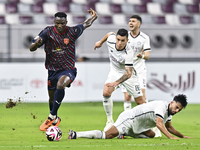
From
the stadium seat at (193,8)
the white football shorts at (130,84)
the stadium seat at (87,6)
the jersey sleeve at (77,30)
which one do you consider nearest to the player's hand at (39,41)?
the jersey sleeve at (77,30)

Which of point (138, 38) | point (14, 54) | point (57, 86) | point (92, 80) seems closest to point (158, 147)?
point (57, 86)

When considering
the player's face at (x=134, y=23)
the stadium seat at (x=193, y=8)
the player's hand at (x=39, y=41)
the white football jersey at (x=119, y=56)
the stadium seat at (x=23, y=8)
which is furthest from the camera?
the stadium seat at (x=193, y=8)

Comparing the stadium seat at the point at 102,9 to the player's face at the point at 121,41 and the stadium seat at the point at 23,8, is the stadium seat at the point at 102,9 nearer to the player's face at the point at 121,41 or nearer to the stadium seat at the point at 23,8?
the stadium seat at the point at 23,8

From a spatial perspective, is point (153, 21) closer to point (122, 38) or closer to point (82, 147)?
point (122, 38)

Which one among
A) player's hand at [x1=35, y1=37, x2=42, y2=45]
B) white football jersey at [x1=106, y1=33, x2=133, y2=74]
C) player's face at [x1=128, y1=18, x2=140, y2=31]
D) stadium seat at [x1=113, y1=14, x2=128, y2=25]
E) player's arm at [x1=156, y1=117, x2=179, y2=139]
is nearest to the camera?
player's arm at [x1=156, y1=117, x2=179, y2=139]

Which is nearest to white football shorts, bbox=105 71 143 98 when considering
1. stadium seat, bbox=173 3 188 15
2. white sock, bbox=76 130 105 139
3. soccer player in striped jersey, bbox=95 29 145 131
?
soccer player in striped jersey, bbox=95 29 145 131

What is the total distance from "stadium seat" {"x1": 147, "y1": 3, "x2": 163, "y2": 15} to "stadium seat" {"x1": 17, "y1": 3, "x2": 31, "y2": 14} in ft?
18.1

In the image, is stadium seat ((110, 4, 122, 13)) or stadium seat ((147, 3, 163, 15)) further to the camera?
stadium seat ((147, 3, 163, 15))

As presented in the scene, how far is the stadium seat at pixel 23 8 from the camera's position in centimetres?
1903

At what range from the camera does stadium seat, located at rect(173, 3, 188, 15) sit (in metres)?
20.0

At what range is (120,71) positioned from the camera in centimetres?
815

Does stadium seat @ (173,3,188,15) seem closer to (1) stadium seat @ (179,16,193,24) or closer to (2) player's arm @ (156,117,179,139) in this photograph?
(1) stadium seat @ (179,16,193,24)

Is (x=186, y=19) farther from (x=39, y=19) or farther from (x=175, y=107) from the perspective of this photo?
(x=175, y=107)

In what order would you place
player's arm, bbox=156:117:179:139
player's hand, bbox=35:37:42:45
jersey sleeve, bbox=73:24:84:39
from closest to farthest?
player's arm, bbox=156:117:179:139 → player's hand, bbox=35:37:42:45 → jersey sleeve, bbox=73:24:84:39
